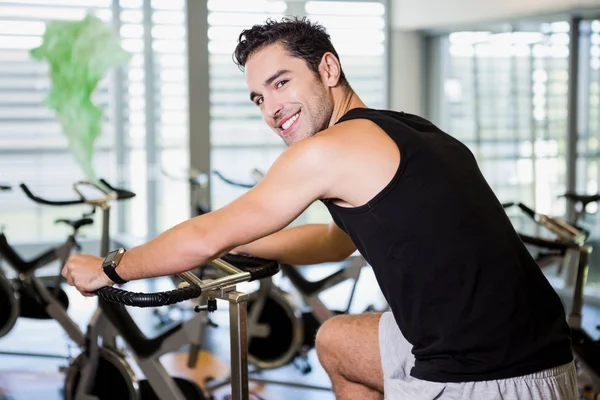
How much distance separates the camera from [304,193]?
4.79 feet

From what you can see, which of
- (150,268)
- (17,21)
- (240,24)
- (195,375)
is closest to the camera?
(150,268)

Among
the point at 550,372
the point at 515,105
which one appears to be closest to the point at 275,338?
the point at 550,372

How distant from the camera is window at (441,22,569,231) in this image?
5652mm

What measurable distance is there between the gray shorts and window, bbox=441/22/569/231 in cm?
429

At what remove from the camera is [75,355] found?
4.34m

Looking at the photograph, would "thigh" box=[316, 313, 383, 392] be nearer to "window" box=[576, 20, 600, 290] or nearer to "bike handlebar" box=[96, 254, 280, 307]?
"bike handlebar" box=[96, 254, 280, 307]

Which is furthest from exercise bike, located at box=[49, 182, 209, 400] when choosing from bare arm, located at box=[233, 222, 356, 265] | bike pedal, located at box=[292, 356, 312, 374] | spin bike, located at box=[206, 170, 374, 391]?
bike pedal, located at box=[292, 356, 312, 374]

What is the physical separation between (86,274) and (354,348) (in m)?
0.60

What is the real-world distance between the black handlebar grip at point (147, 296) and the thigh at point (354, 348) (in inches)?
14.5

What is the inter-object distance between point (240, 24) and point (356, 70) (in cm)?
111

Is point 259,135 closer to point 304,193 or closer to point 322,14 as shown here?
point 322,14

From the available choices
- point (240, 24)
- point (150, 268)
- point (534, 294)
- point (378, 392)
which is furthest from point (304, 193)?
point (240, 24)

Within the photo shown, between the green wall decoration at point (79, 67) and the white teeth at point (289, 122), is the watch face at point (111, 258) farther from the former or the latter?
the green wall decoration at point (79, 67)

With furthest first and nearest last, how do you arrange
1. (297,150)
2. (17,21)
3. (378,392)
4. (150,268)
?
(17,21)
(378,392)
(150,268)
(297,150)
